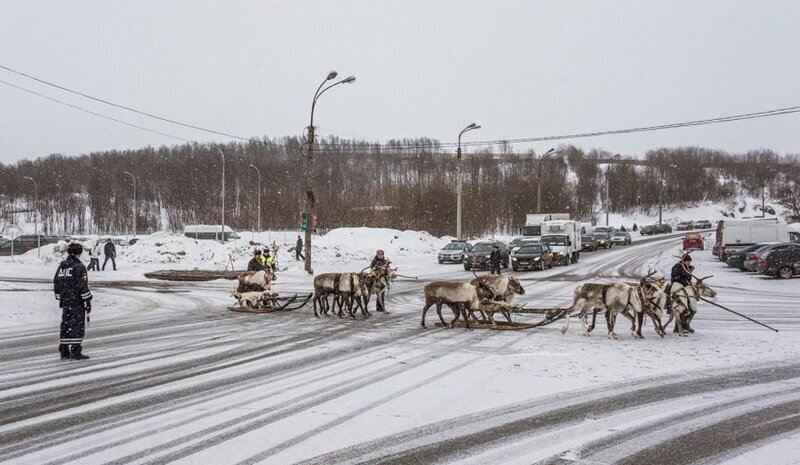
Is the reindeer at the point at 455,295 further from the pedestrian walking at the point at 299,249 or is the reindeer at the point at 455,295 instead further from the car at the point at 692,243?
the car at the point at 692,243

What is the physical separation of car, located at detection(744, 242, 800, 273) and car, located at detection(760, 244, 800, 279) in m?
0.25

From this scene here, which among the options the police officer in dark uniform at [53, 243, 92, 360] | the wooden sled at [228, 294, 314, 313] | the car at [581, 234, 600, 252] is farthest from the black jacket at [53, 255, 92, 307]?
the car at [581, 234, 600, 252]

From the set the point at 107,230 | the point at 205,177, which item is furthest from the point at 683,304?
the point at 205,177

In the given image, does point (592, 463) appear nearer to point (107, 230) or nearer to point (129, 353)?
point (129, 353)

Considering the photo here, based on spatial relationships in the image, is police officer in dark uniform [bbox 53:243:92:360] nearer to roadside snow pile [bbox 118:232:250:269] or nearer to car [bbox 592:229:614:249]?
roadside snow pile [bbox 118:232:250:269]

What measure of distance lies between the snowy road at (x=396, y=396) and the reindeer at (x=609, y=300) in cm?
50

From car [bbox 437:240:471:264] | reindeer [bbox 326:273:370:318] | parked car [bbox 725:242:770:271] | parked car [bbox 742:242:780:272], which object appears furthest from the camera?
car [bbox 437:240:471:264]

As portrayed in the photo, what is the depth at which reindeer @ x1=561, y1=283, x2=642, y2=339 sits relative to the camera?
11922mm

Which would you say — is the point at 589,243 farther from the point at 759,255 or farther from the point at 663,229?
the point at 663,229

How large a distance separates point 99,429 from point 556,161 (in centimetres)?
16484

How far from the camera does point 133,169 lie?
5866 inches

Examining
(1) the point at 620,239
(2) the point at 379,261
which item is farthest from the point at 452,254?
(1) the point at 620,239

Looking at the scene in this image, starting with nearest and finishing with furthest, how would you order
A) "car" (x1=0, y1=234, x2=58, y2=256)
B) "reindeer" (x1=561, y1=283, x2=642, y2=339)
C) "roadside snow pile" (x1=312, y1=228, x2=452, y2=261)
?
"reindeer" (x1=561, y1=283, x2=642, y2=339) → "roadside snow pile" (x1=312, y1=228, x2=452, y2=261) → "car" (x1=0, y1=234, x2=58, y2=256)

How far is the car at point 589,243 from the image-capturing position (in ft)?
185
